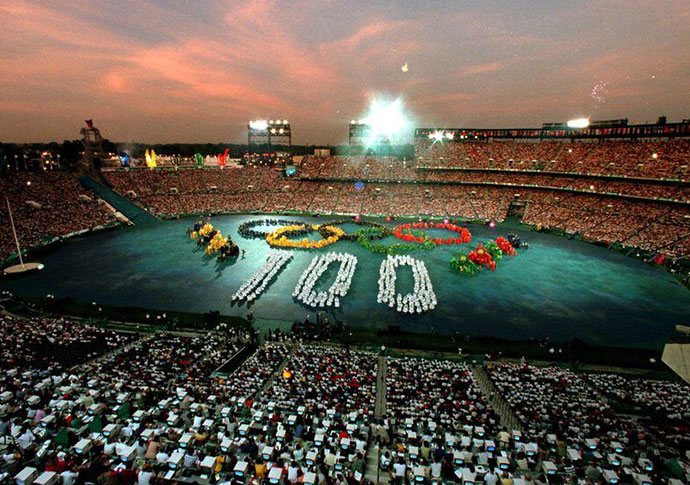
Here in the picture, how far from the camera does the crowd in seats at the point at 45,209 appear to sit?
48444 mm

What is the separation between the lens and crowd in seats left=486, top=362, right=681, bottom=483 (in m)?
11.9

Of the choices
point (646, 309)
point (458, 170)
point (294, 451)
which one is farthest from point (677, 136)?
point (294, 451)

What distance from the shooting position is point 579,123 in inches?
2990

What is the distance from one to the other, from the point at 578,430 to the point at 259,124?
103 metres

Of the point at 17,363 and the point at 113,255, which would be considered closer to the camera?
the point at 17,363

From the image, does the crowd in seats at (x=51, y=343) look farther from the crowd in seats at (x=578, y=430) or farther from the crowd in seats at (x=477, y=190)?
the crowd in seats at (x=477, y=190)

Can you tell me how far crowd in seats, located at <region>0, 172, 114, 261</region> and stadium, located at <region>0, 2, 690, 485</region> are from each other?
421mm

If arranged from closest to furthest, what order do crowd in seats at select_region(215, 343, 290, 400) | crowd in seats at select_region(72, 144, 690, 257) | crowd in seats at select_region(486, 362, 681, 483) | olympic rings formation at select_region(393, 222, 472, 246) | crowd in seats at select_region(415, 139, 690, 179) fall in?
1. crowd in seats at select_region(486, 362, 681, 483)
2. crowd in seats at select_region(215, 343, 290, 400)
3. olympic rings formation at select_region(393, 222, 472, 246)
4. crowd in seats at select_region(72, 144, 690, 257)
5. crowd in seats at select_region(415, 139, 690, 179)

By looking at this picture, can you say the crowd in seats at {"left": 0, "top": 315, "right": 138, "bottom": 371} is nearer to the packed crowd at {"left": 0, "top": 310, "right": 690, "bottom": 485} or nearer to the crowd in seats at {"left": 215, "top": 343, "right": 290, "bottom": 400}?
the packed crowd at {"left": 0, "top": 310, "right": 690, "bottom": 485}

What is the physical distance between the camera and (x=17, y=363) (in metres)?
18.8

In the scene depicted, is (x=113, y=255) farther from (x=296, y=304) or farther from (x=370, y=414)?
(x=370, y=414)

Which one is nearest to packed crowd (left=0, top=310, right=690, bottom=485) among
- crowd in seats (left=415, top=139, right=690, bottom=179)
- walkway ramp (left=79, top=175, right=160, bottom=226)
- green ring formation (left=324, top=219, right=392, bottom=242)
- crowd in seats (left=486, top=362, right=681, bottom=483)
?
crowd in seats (left=486, top=362, right=681, bottom=483)

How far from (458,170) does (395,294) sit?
57993mm

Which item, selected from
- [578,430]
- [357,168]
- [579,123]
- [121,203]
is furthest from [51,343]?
[579,123]
